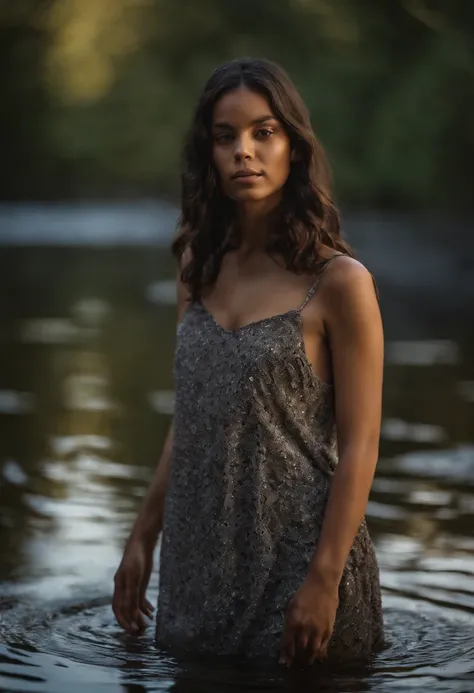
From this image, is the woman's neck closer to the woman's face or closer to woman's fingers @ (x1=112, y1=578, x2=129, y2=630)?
the woman's face

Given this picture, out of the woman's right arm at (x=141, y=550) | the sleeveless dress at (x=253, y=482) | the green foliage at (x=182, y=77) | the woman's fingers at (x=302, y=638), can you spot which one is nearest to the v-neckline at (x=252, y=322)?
the sleeveless dress at (x=253, y=482)

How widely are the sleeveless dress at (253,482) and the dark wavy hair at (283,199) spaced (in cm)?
13

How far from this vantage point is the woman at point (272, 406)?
3.77 m

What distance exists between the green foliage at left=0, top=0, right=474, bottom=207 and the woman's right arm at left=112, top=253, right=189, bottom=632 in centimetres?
2296

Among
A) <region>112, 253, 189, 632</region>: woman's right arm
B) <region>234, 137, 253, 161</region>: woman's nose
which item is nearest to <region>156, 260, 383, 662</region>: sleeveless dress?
<region>112, 253, 189, 632</region>: woman's right arm

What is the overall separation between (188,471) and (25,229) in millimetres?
33354

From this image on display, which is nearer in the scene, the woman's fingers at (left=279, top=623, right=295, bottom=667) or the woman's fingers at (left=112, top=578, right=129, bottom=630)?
the woman's fingers at (left=279, top=623, right=295, bottom=667)

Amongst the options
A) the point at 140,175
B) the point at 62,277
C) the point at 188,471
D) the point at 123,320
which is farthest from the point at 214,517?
the point at 140,175

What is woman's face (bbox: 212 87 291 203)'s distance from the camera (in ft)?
12.7

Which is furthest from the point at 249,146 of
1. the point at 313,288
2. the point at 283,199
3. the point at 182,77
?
the point at 182,77

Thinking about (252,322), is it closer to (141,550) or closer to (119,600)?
(141,550)

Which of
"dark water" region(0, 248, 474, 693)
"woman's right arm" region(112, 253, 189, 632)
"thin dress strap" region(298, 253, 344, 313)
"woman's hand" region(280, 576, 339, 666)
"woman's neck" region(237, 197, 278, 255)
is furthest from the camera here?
"dark water" region(0, 248, 474, 693)

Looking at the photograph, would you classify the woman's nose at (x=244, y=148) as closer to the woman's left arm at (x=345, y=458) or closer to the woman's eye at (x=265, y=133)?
the woman's eye at (x=265, y=133)

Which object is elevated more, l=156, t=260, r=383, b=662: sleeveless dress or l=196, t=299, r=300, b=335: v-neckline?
l=196, t=299, r=300, b=335: v-neckline
